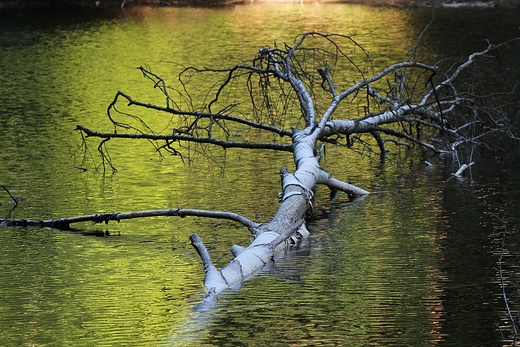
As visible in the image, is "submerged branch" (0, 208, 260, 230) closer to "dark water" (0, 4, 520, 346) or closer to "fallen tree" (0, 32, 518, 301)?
"fallen tree" (0, 32, 518, 301)

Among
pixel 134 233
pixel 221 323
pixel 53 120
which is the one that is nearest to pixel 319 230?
pixel 134 233

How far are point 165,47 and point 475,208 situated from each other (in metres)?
16.4

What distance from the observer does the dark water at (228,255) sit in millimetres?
6465

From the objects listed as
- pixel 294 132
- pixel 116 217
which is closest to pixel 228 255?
pixel 116 217

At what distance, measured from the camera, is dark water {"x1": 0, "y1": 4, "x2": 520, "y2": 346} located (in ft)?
21.2

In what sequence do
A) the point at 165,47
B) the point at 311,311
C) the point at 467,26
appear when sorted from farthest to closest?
the point at 467,26 → the point at 165,47 → the point at 311,311

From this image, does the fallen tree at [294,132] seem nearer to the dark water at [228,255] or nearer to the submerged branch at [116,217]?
the submerged branch at [116,217]

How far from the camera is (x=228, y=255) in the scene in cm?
819

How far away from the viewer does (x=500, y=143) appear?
529 inches

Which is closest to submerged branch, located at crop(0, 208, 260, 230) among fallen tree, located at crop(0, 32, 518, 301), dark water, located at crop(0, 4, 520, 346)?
fallen tree, located at crop(0, 32, 518, 301)

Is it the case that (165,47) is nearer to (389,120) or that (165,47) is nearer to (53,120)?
(53,120)

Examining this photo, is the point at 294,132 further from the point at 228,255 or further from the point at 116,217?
the point at 228,255

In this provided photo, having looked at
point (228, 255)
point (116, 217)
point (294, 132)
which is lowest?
point (228, 255)

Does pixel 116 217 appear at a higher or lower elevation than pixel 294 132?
lower
